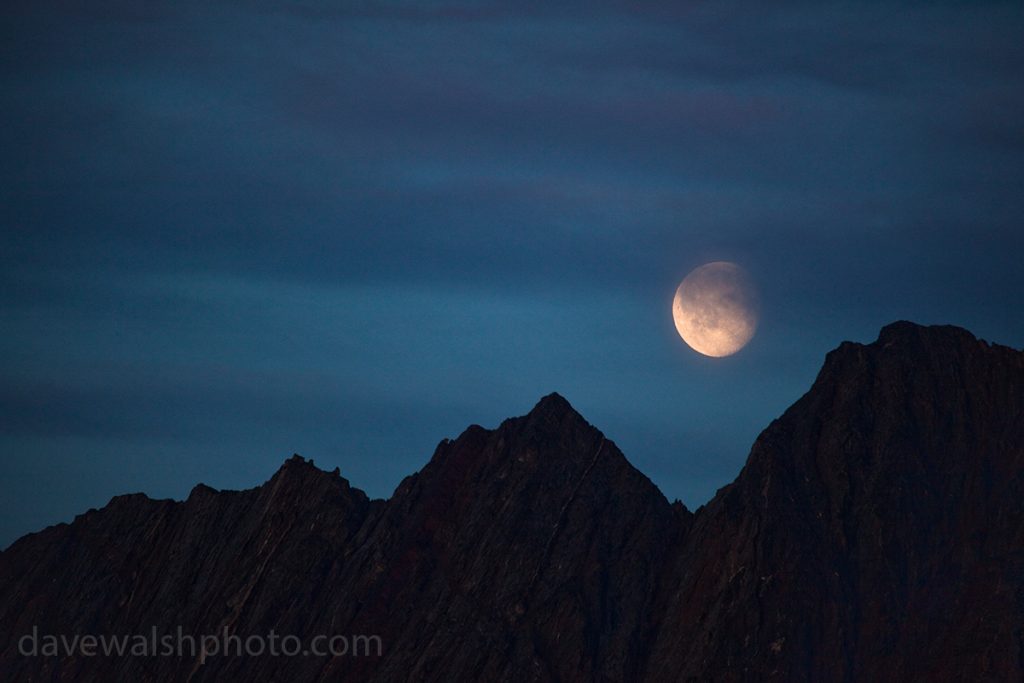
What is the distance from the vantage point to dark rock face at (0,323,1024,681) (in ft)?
205

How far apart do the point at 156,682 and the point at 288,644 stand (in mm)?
11897

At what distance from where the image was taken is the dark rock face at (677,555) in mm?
62469

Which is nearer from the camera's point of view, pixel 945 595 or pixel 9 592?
pixel 945 595

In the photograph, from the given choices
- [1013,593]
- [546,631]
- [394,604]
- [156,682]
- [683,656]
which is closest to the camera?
[1013,593]

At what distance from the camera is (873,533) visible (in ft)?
214

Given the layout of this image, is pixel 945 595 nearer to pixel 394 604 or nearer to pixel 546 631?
pixel 546 631

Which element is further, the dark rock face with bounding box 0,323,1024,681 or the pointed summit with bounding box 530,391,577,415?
the pointed summit with bounding box 530,391,577,415

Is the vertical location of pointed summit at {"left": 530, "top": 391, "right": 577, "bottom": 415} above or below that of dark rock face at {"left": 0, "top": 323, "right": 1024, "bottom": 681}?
above

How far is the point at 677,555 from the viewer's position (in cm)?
7188

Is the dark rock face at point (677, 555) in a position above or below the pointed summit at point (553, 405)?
below

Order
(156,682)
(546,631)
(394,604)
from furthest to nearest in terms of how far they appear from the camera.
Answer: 1. (156,682)
2. (394,604)
3. (546,631)

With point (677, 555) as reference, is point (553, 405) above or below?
above

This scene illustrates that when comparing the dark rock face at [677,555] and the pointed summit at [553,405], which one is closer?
the dark rock face at [677,555]

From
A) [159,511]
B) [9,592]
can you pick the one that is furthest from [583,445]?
[9,592]
